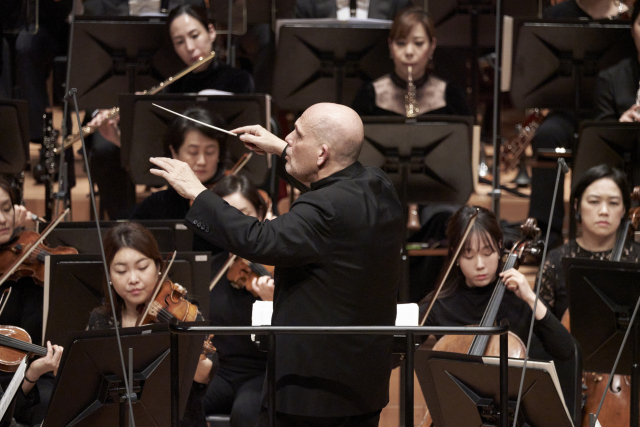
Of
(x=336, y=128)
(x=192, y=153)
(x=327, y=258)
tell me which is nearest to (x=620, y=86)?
(x=192, y=153)

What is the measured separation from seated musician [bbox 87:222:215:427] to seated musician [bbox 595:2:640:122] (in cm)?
196

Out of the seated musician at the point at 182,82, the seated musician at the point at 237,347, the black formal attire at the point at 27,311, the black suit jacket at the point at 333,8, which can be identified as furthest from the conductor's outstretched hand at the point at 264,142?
the black suit jacket at the point at 333,8

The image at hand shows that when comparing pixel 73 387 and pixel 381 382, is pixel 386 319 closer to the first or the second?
pixel 381 382

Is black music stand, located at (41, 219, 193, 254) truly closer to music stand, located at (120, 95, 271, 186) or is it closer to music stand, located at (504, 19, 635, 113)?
music stand, located at (120, 95, 271, 186)

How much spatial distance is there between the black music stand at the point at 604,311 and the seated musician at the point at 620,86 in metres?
1.24

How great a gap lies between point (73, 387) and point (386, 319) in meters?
0.71

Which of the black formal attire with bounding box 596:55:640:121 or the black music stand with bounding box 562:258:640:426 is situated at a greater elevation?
the black formal attire with bounding box 596:55:640:121

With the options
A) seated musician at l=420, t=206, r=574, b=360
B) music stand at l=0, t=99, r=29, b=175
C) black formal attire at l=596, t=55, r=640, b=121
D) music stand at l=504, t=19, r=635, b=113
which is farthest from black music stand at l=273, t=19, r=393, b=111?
seated musician at l=420, t=206, r=574, b=360

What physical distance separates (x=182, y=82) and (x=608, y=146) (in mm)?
1772

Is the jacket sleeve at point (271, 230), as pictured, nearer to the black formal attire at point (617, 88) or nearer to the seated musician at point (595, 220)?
the seated musician at point (595, 220)

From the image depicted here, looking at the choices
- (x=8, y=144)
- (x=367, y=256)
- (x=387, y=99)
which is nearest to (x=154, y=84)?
(x=8, y=144)

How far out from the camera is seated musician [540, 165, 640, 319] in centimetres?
276

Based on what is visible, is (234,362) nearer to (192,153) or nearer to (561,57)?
(192,153)

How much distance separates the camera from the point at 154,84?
359 centimetres
